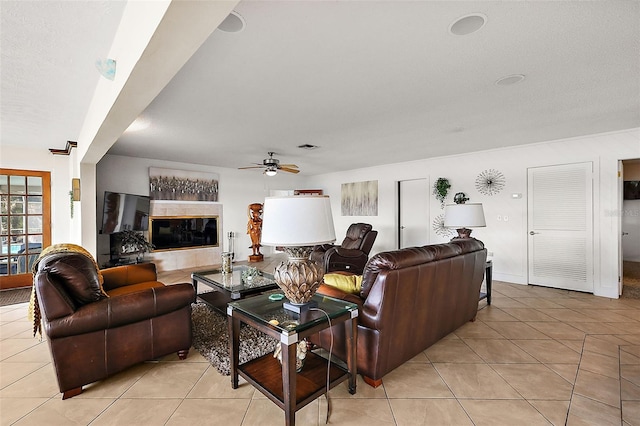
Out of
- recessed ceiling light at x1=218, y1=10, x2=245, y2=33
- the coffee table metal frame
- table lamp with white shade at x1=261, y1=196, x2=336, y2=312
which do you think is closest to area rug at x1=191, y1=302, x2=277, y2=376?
the coffee table metal frame

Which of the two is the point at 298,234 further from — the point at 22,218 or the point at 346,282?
the point at 22,218

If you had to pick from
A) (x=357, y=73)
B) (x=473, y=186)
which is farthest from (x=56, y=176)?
(x=473, y=186)

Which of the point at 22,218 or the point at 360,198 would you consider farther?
the point at 360,198

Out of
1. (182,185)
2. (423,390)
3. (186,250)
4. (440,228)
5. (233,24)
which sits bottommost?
→ (423,390)

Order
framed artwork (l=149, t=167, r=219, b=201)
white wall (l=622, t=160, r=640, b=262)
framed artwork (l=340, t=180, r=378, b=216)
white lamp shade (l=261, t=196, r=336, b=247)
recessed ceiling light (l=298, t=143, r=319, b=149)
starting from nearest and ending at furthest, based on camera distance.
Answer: white lamp shade (l=261, t=196, r=336, b=247) < recessed ceiling light (l=298, t=143, r=319, b=149) < framed artwork (l=149, t=167, r=219, b=201) < white wall (l=622, t=160, r=640, b=262) < framed artwork (l=340, t=180, r=378, b=216)

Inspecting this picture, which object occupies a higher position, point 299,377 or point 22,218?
point 22,218

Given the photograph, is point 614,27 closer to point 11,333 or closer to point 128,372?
point 128,372

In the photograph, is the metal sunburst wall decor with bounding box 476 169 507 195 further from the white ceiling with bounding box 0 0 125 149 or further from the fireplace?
the fireplace

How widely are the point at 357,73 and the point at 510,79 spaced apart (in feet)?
4.29

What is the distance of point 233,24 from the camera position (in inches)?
67.1

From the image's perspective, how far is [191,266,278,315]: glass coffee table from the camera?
2947 mm

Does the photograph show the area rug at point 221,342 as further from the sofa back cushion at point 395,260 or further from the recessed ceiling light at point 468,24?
the recessed ceiling light at point 468,24

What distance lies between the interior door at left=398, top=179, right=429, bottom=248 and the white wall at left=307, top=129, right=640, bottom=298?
133mm

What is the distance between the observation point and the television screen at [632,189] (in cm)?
640
